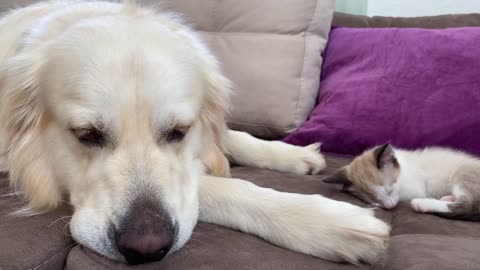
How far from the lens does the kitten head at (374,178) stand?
170 centimetres

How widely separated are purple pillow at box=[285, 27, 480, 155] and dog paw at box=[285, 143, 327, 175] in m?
0.19

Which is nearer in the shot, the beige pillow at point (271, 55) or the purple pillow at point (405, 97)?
the purple pillow at point (405, 97)

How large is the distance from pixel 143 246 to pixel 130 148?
0.30 meters

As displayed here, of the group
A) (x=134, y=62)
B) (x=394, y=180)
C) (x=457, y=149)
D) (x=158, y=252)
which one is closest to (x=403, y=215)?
(x=394, y=180)

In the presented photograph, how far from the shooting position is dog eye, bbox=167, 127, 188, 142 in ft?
4.54

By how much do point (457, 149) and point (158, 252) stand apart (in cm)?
138

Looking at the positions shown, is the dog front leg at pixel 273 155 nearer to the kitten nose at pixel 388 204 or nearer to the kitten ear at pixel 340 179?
the kitten ear at pixel 340 179

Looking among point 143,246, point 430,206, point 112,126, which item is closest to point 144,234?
point 143,246

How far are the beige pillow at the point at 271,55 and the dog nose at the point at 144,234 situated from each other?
45.8 inches

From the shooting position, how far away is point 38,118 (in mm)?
1463

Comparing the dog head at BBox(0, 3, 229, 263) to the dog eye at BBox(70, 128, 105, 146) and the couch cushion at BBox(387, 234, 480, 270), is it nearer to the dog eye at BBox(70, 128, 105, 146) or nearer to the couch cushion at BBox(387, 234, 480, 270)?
the dog eye at BBox(70, 128, 105, 146)

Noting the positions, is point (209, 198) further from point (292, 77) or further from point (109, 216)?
point (292, 77)

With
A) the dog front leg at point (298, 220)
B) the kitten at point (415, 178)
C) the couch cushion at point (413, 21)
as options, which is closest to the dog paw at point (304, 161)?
the kitten at point (415, 178)

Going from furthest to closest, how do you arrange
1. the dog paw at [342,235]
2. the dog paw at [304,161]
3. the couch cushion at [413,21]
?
the couch cushion at [413,21], the dog paw at [304,161], the dog paw at [342,235]
